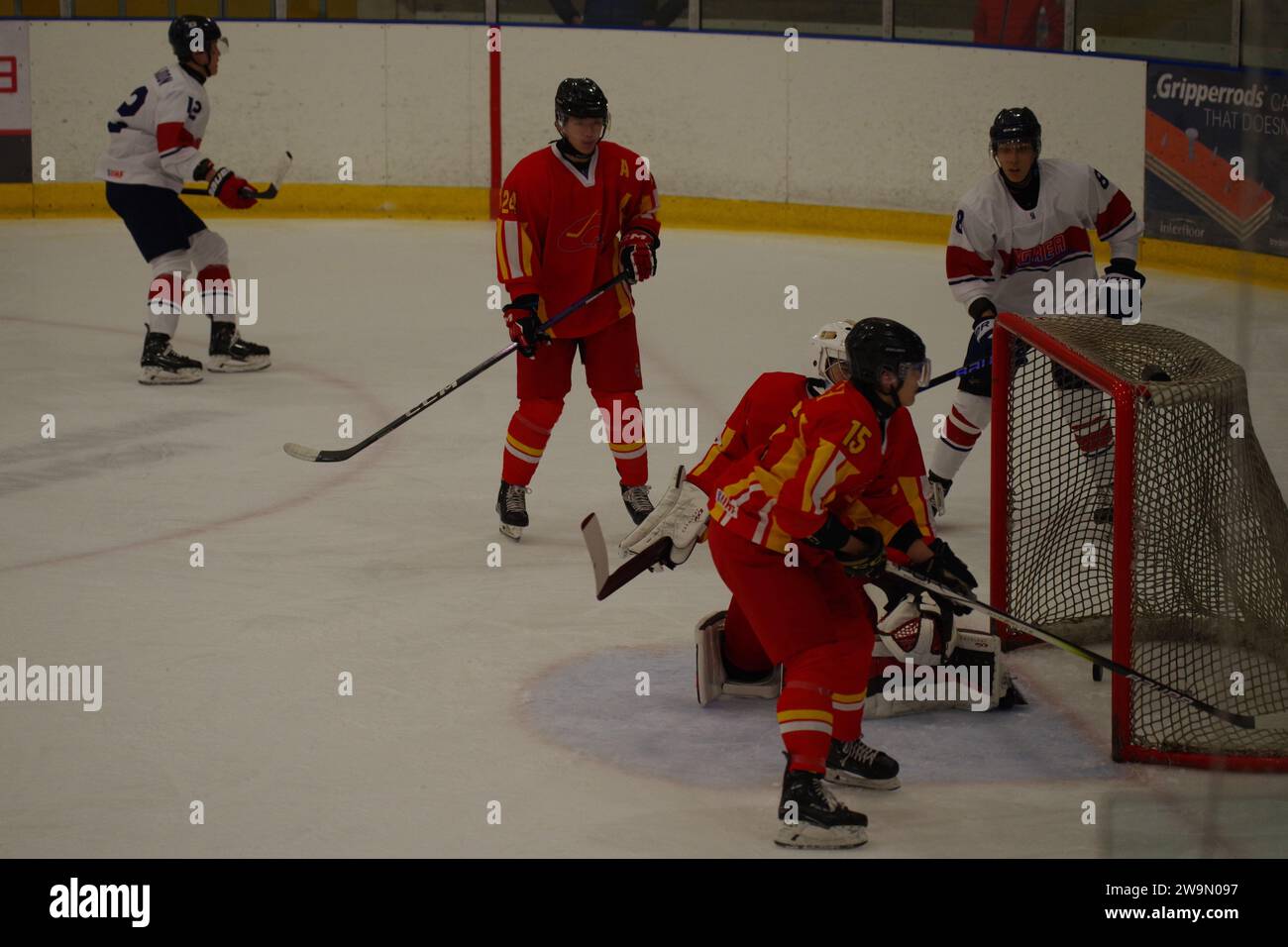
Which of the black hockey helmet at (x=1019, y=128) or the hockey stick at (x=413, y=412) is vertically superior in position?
the black hockey helmet at (x=1019, y=128)

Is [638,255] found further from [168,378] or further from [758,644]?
[168,378]

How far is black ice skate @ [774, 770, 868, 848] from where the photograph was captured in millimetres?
3123

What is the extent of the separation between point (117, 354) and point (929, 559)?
4841 millimetres

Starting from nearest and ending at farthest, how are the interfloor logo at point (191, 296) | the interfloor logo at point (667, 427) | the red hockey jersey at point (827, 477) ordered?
the red hockey jersey at point (827, 477) < the interfloor logo at point (667, 427) < the interfloor logo at point (191, 296)

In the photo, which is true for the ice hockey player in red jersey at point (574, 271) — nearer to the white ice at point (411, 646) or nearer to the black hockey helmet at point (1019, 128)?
the white ice at point (411, 646)

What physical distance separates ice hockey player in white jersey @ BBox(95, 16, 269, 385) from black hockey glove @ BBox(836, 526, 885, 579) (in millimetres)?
4300

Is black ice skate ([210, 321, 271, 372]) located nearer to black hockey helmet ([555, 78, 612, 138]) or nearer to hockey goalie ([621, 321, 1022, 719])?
black hockey helmet ([555, 78, 612, 138])

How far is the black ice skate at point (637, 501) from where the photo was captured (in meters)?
5.12

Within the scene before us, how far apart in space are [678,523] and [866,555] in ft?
2.10

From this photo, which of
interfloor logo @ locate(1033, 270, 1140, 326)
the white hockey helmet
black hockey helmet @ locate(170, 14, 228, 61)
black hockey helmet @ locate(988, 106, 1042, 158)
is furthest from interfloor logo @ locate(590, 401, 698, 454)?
black hockey helmet @ locate(170, 14, 228, 61)

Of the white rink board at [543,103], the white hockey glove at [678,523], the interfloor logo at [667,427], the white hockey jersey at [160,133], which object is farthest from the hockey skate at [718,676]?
the white rink board at [543,103]

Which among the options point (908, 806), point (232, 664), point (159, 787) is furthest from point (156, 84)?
point (908, 806)
